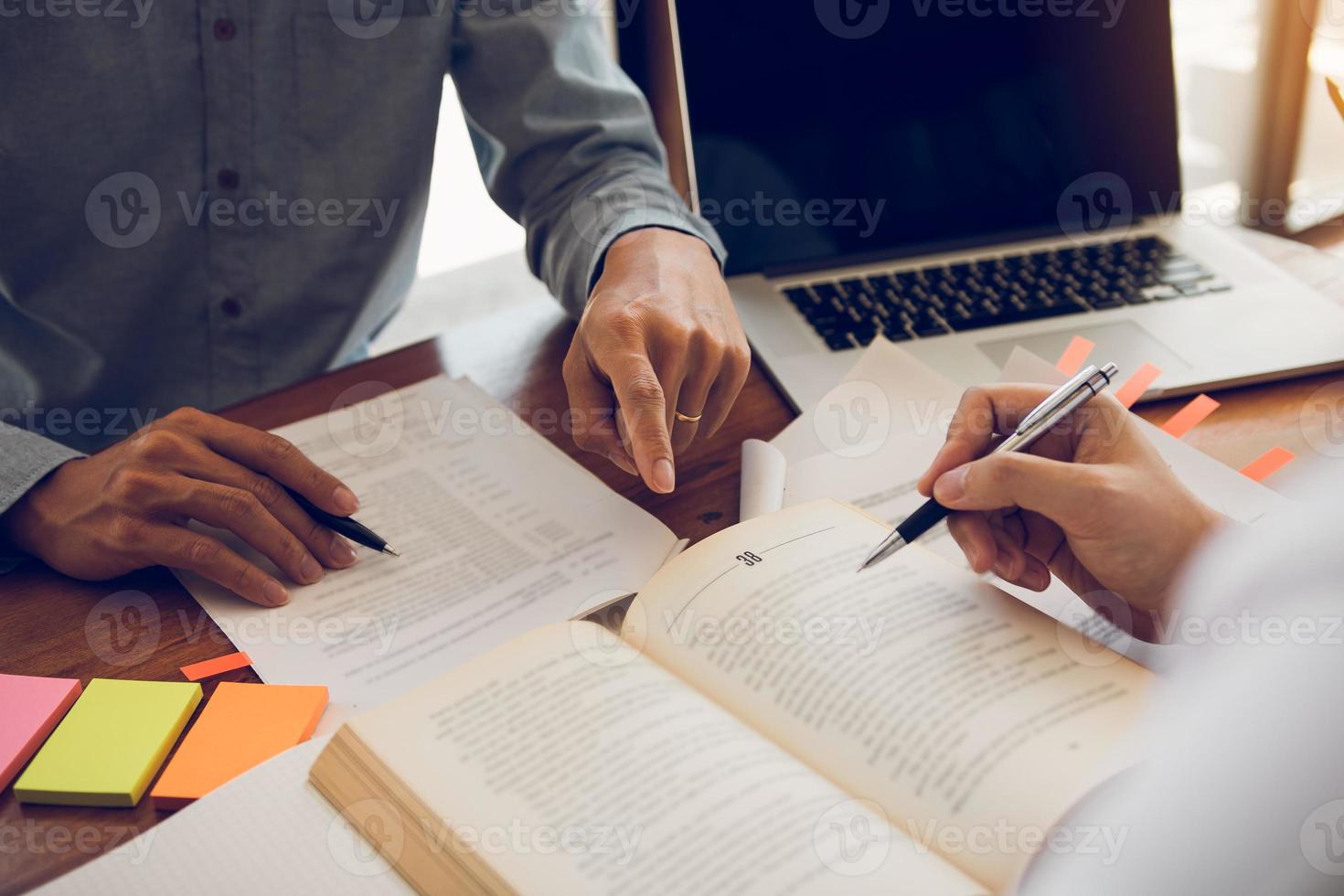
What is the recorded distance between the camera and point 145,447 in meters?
0.70

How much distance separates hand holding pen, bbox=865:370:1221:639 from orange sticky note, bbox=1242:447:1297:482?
0.19 m

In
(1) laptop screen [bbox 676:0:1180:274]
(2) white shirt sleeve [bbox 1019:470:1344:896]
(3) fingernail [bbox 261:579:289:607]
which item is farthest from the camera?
(1) laptop screen [bbox 676:0:1180:274]

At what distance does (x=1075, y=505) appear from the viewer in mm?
563

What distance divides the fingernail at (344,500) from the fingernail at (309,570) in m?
0.04

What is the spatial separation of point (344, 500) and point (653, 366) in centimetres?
25

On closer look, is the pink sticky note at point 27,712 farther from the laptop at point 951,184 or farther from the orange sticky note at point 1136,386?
the orange sticky note at point 1136,386

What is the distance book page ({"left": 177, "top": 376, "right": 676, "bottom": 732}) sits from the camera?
2.05ft

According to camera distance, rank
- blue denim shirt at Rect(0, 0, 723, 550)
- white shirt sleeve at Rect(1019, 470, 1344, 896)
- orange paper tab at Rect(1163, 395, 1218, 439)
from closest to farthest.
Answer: white shirt sleeve at Rect(1019, 470, 1344, 896) → orange paper tab at Rect(1163, 395, 1218, 439) → blue denim shirt at Rect(0, 0, 723, 550)

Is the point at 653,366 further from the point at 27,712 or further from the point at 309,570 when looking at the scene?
the point at 27,712

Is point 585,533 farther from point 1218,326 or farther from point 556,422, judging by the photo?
point 1218,326

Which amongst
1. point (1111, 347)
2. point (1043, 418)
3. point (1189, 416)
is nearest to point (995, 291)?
point (1111, 347)

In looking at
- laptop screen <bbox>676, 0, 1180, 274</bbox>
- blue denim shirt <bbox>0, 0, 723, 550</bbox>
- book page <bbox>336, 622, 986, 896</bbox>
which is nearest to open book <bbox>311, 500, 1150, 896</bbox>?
book page <bbox>336, 622, 986, 896</bbox>

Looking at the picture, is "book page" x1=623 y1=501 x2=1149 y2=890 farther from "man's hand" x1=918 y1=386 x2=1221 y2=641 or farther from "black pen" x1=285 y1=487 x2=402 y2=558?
"black pen" x1=285 y1=487 x2=402 y2=558

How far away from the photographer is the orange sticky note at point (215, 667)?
61 cm
